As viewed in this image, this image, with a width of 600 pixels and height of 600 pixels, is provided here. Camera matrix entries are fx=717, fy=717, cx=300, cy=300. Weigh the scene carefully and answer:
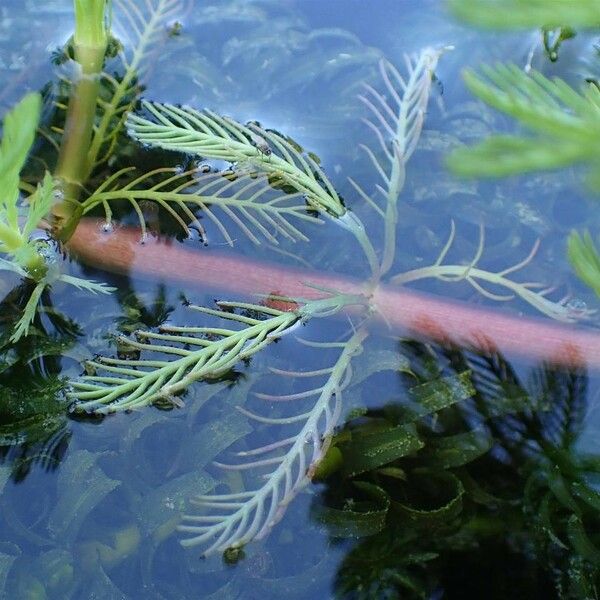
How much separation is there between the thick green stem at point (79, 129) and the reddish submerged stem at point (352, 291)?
41 millimetres

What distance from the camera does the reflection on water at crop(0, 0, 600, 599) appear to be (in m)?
0.85

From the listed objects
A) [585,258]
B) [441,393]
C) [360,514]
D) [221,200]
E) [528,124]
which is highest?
[528,124]

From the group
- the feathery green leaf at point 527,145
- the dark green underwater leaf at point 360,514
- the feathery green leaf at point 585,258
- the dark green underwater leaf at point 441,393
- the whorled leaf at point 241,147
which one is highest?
the feathery green leaf at point 527,145

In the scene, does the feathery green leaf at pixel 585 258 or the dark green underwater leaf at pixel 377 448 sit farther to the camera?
the dark green underwater leaf at pixel 377 448

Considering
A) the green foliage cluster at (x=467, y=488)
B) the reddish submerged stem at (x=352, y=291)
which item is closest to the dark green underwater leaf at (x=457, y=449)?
the green foliage cluster at (x=467, y=488)

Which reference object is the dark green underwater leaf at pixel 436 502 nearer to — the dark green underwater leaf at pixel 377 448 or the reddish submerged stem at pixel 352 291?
the dark green underwater leaf at pixel 377 448

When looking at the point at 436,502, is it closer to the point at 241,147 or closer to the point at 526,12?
the point at 241,147

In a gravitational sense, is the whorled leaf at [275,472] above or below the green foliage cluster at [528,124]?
below

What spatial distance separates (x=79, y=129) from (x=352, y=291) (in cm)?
45

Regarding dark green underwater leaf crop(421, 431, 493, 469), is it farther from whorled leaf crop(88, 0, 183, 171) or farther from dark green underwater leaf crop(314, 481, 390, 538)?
whorled leaf crop(88, 0, 183, 171)

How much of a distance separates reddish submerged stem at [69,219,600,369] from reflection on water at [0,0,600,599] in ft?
0.07

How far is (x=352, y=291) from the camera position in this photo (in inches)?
38.4

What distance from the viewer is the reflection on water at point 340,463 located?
85 centimetres

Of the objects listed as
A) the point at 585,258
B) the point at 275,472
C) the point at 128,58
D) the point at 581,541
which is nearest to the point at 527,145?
the point at 585,258
